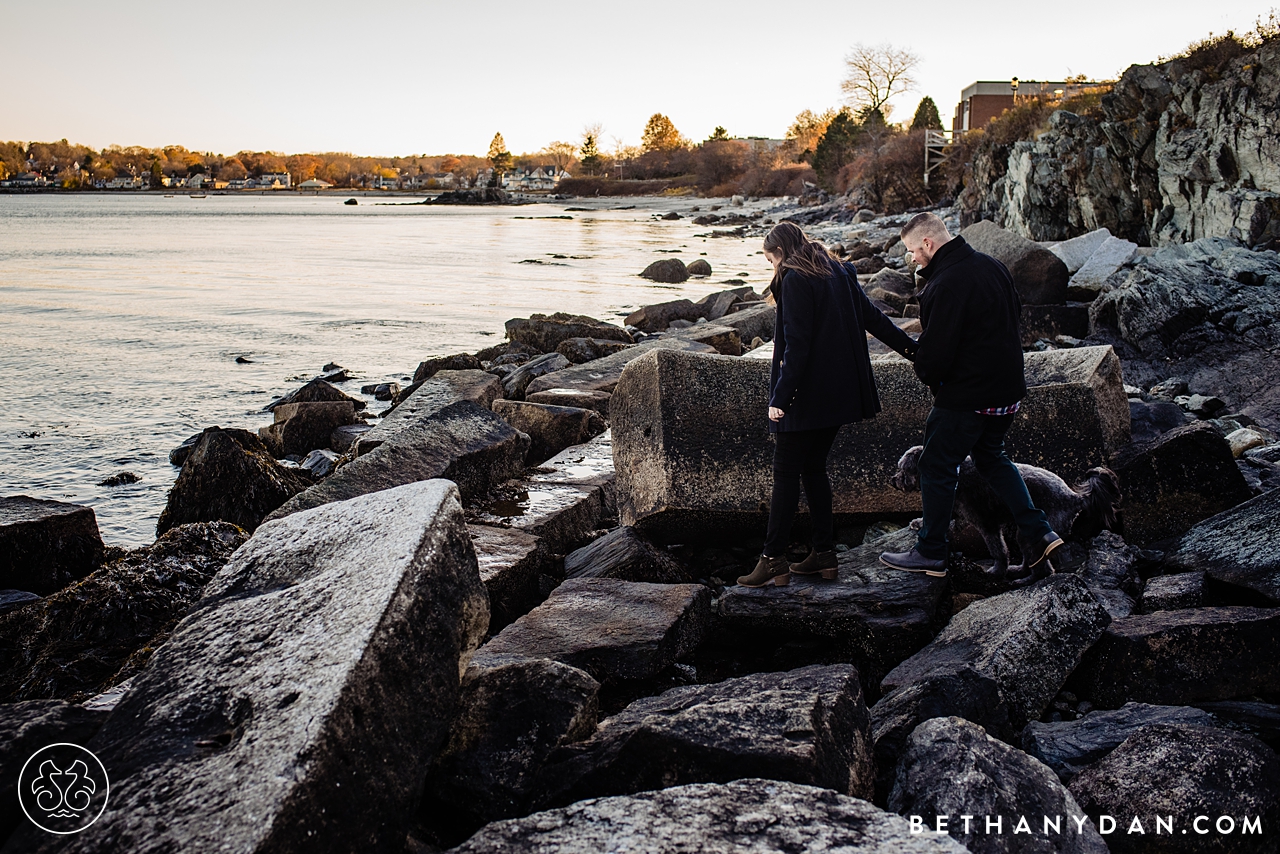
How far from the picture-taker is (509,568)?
4.19 metres

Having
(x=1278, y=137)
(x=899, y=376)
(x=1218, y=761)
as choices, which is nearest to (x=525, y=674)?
(x=1218, y=761)

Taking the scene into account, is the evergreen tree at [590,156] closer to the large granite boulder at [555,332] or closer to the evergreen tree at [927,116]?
the evergreen tree at [927,116]

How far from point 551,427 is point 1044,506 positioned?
399cm

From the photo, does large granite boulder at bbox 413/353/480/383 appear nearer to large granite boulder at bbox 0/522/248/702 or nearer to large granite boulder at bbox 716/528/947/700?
large granite boulder at bbox 0/522/248/702

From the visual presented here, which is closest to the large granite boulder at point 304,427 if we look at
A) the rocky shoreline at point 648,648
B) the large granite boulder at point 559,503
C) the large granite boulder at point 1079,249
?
the rocky shoreline at point 648,648

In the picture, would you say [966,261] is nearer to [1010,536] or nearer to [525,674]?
[1010,536]

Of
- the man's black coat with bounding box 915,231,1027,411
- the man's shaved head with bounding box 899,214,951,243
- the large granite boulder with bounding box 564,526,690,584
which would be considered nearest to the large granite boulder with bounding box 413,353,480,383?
the large granite boulder with bounding box 564,526,690,584

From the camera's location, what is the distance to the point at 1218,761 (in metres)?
2.42

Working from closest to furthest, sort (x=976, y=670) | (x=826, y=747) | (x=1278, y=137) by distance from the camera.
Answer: (x=826, y=747) → (x=976, y=670) → (x=1278, y=137)

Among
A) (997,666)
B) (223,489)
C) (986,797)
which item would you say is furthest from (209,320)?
(986,797)

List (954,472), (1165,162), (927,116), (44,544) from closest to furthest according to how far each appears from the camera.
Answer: (954,472) → (44,544) → (1165,162) → (927,116)

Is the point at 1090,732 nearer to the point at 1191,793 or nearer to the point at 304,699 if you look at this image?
the point at 1191,793

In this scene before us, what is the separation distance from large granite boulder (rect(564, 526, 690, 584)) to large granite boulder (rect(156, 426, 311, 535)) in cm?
263

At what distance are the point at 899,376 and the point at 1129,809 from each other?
289cm
